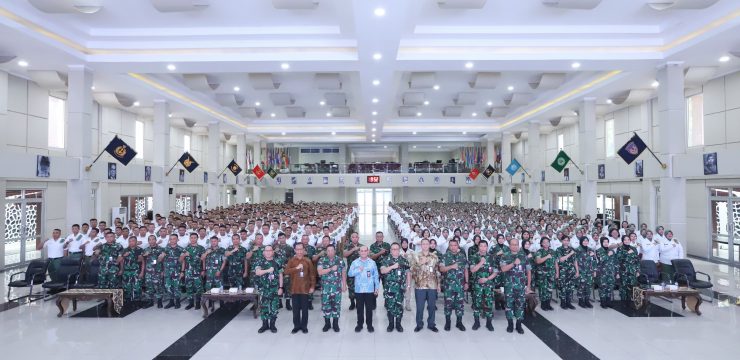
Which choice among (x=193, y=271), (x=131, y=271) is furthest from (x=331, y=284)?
(x=131, y=271)

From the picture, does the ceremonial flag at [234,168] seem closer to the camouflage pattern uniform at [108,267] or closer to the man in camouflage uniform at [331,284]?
the camouflage pattern uniform at [108,267]

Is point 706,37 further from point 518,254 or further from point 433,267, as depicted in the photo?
point 433,267

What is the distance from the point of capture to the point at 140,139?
2255 centimetres

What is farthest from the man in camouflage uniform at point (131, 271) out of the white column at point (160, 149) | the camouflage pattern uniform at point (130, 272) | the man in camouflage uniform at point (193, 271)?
the white column at point (160, 149)

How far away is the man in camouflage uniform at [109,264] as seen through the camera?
30.2 feet

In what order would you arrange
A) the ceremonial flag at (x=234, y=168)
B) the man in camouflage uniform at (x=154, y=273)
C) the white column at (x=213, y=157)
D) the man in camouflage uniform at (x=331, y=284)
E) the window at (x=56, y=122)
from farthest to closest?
the ceremonial flag at (x=234, y=168) < the white column at (x=213, y=157) < the window at (x=56, y=122) < the man in camouflage uniform at (x=154, y=273) < the man in camouflage uniform at (x=331, y=284)

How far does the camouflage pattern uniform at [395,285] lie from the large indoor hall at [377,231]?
38 millimetres

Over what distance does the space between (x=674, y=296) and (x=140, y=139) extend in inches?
924

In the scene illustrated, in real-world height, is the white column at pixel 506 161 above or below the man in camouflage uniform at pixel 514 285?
above

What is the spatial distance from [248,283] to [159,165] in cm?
1019

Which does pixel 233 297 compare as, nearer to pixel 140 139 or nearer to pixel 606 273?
pixel 606 273

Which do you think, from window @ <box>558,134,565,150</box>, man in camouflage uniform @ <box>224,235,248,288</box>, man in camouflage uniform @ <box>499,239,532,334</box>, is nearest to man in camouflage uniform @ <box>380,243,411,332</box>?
man in camouflage uniform @ <box>499,239,532,334</box>

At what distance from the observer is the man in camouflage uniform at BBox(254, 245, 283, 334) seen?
294 inches

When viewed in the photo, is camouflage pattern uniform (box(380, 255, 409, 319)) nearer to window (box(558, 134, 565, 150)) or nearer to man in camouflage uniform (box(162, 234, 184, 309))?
man in camouflage uniform (box(162, 234, 184, 309))
